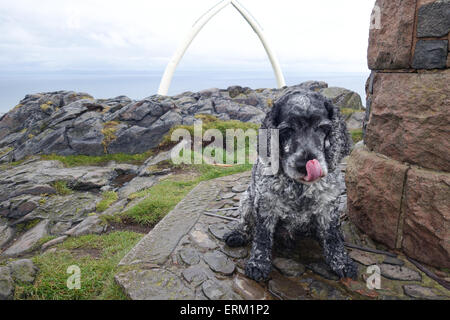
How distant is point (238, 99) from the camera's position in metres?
20.1

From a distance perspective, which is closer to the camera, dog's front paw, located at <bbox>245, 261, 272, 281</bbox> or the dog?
the dog

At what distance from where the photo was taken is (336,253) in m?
2.74

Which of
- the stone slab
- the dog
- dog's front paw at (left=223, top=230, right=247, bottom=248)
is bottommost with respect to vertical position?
the stone slab

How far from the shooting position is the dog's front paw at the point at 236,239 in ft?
11.0

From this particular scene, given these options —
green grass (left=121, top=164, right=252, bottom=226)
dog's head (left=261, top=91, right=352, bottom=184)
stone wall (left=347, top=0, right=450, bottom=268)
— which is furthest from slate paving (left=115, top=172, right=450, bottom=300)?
green grass (left=121, top=164, right=252, bottom=226)

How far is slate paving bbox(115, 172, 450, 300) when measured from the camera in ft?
8.52

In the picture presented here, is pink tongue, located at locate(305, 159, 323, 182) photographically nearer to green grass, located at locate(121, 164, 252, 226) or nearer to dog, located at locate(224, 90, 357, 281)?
dog, located at locate(224, 90, 357, 281)

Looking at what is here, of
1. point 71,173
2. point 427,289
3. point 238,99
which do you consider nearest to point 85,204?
point 71,173

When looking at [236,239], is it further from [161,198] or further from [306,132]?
[161,198]

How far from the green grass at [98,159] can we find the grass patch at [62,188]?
6.34 feet

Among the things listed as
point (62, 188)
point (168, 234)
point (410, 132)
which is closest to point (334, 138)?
point (410, 132)

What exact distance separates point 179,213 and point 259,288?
2.03 metres

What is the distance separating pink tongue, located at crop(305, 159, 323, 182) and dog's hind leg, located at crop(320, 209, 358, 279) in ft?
2.44

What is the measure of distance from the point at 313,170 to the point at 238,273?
1392 millimetres
